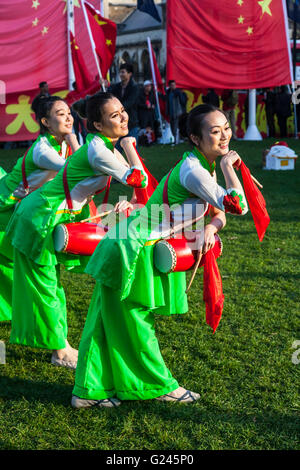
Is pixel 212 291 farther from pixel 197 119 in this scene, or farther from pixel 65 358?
pixel 65 358

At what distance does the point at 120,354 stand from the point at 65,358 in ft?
2.60

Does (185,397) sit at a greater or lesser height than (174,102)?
lesser

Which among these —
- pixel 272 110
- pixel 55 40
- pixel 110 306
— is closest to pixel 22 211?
pixel 110 306

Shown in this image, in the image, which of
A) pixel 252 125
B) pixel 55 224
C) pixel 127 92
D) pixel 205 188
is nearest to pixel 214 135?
pixel 205 188

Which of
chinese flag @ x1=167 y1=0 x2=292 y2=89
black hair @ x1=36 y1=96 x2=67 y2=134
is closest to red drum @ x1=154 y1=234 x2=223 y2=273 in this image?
black hair @ x1=36 y1=96 x2=67 y2=134

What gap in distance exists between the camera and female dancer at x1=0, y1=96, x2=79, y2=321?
159 inches

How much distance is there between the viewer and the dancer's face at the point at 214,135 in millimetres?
3039

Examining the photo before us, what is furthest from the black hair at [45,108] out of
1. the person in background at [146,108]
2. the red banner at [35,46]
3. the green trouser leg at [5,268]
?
the person in background at [146,108]

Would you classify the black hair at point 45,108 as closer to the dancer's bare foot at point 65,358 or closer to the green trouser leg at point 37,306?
the green trouser leg at point 37,306

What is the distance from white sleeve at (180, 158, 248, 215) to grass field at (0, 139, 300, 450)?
1117 millimetres

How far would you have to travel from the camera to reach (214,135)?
304cm

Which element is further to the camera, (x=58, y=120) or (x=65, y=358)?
(x=58, y=120)

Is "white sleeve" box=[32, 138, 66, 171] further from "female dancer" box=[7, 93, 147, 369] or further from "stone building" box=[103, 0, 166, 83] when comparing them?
"stone building" box=[103, 0, 166, 83]

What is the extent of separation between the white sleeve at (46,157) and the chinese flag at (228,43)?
10.1m
